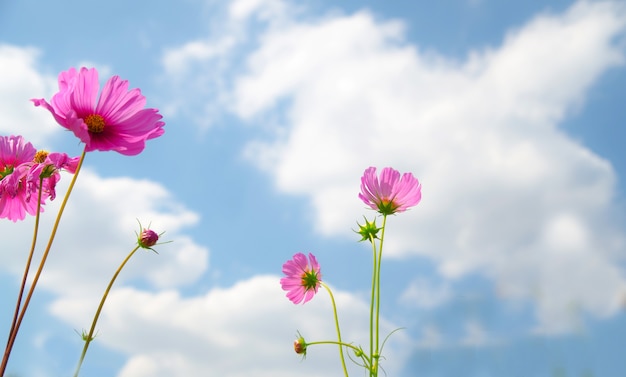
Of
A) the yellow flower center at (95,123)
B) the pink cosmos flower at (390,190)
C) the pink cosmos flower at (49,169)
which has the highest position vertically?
the pink cosmos flower at (390,190)

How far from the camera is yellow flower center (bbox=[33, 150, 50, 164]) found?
1204mm

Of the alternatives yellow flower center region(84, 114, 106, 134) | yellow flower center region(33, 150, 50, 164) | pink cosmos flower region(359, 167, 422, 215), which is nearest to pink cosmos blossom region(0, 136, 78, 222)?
yellow flower center region(33, 150, 50, 164)

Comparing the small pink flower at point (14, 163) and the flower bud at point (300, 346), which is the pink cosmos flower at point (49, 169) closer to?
the small pink flower at point (14, 163)

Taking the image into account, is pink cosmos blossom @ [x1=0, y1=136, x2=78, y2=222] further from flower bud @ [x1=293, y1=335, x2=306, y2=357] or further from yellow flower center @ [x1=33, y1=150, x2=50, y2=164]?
flower bud @ [x1=293, y1=335, x2=306, y2=357]

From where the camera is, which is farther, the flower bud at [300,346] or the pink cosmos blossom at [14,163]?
the flower bud at [300,346]

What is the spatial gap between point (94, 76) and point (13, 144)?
32 centimetres

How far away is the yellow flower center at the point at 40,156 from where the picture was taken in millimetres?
1204

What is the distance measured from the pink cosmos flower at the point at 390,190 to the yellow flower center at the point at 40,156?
773mm

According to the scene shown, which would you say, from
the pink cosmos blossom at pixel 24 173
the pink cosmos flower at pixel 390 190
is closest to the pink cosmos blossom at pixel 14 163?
the pink cosmos blossom at pixel 24 173

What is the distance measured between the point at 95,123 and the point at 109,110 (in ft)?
0.11

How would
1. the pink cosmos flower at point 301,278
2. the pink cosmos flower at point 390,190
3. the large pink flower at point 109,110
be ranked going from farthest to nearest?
1. the pink cosmos flower at point 301,278
2. the pink cosmos flower at point 390,190
3. the large pink flower at point 109,110

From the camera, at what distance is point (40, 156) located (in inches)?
47.8

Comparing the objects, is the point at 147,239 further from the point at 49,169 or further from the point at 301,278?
the point at 301,278

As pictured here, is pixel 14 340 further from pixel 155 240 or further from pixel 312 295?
pixel 312 295
